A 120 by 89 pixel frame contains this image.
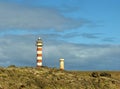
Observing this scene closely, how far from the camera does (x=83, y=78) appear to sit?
37594mm

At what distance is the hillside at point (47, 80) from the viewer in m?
32.3

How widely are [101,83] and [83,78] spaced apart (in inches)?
69.7

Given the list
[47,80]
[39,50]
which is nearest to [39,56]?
[39,50]

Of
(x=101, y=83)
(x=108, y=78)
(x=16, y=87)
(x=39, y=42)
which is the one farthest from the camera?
(x=39, y=42)

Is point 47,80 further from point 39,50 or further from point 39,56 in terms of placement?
point 39,50

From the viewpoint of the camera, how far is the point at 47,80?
34.3 meters

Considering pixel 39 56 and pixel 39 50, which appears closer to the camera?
pixel 39 56

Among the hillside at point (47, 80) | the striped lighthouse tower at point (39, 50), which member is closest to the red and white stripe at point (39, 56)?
the striped lighthouse tower at point (39, 50)

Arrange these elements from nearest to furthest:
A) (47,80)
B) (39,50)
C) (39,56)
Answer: (47,80) → (39,56) → (39,50)

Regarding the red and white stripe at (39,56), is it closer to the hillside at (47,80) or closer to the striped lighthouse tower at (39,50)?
the striped lighthouse tower at (39,50)

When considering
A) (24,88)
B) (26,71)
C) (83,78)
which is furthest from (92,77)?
(24,88)

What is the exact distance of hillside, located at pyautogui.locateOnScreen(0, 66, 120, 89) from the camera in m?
32.3

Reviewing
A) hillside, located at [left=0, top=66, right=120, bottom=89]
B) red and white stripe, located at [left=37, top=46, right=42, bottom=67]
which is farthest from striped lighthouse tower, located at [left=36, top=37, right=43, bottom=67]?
hillside, located at [left=0, top=66, right=120, bottom=89]

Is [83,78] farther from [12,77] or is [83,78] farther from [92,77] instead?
[12,77]
